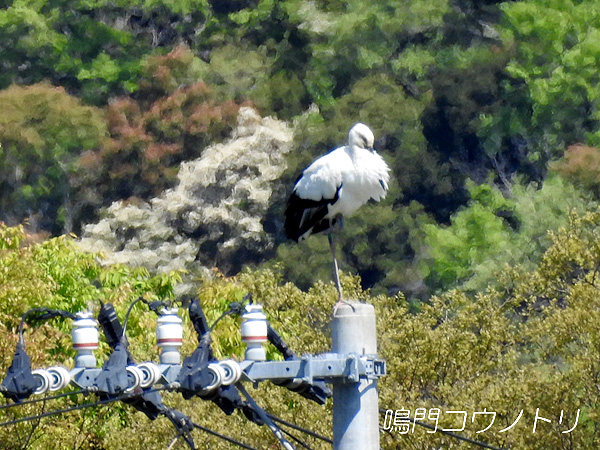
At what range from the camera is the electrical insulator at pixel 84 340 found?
1134 cm

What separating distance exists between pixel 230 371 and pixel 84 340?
40.5 inches

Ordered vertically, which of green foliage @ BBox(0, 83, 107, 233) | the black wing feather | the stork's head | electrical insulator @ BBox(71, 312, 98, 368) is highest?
green foliage @ BBox(0, 83, 107, 233)

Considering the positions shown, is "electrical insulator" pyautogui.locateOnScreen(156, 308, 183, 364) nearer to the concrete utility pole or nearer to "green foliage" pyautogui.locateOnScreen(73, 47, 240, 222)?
the concrete utility pole

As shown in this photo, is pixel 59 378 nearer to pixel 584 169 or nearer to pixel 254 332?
pixel 254 332

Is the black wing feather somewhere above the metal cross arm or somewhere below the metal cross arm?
above

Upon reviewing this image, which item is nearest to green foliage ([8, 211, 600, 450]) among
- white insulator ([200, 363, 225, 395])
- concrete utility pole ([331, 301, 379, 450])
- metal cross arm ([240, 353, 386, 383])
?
concrete utility pole ([331, 301, 379, 450])

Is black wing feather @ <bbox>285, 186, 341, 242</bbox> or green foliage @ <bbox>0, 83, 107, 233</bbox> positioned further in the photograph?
green foliage @ <bbox>0, 83, 107, 233</bbox>

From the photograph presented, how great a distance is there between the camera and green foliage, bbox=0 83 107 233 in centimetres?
5631

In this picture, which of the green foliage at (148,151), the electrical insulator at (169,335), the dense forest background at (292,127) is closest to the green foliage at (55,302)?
the electrical insulator at (169,335)

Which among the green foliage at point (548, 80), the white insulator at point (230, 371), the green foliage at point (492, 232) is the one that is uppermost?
the green foliage at point (548, 80)

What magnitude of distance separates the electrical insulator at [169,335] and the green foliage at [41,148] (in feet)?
148

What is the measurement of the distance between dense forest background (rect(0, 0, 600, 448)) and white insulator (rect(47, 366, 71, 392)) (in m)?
30.3

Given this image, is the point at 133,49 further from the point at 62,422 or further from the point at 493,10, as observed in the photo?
the point at 62,422

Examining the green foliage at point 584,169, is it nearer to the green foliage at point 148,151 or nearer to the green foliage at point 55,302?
the green foliage at point 148,151
